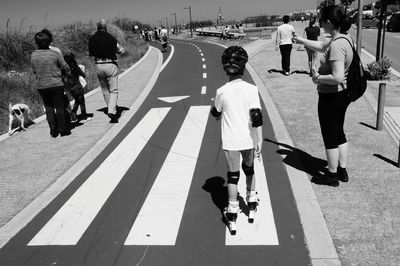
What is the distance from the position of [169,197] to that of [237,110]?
1858mm

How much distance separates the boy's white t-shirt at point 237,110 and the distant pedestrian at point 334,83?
1.28m

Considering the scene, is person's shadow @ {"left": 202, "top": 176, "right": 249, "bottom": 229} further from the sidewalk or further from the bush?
the bush

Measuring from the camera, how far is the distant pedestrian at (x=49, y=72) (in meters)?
7.59

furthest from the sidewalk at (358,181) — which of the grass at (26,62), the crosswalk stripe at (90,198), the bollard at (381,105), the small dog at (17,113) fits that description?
the grass at (26,62)

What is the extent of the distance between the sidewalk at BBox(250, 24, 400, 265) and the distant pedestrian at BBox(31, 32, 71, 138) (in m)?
4.53

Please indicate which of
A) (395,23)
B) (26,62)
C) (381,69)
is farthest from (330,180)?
(395,23)

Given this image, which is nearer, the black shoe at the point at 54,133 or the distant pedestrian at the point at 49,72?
the distant pedestrian at the point at 49,72

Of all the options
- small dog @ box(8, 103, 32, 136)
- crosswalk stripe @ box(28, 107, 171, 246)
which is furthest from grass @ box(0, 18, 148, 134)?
crosswalk stripe @ box(28, 107, 171, 246)

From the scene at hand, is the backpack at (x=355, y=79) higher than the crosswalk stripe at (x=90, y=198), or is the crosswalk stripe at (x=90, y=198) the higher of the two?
the backpack at (x=355, y=79)

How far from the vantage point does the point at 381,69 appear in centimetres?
1214

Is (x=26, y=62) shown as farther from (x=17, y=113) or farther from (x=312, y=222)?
(x=312, y=222)

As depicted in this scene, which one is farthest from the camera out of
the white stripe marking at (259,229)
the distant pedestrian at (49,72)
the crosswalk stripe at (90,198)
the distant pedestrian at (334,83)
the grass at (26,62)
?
the grass at (26,62)

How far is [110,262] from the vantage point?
3.87 meters

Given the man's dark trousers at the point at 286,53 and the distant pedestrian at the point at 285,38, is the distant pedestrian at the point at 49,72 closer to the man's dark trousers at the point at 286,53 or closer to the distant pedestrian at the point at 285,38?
A: the distant pedestrian at the point at 285,38
